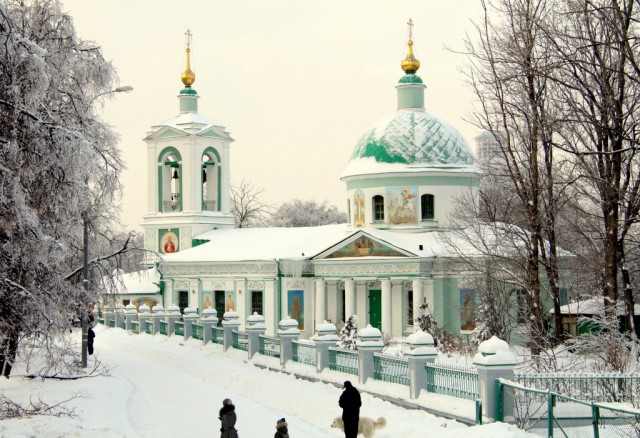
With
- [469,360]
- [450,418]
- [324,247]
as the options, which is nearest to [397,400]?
[450,418]

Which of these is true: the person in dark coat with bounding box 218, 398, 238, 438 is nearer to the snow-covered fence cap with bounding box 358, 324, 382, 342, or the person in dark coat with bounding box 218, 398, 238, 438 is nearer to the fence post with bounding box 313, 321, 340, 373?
the snow-covered fence cap with bounding box 358, 324, 382, 342

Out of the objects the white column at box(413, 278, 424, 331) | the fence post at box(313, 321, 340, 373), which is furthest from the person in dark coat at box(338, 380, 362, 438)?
the white column at box(413, 278, 424, 331)

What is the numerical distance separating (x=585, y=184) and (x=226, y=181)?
91.0 ft

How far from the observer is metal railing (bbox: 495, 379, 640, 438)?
13.0 metres

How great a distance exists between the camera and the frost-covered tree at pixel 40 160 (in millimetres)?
14109

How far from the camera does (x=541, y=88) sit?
23.2 metres

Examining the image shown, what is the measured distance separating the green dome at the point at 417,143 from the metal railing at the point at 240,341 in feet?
Answer: 50.0

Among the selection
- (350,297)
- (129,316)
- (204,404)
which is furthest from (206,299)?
(204,404)

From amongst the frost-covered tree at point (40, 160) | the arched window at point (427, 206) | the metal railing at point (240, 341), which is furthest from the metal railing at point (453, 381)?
the arched window at point (427, 206)

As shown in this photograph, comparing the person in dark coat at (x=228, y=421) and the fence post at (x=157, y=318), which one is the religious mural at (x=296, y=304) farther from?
the person in dark coat at (x=228, y=421)

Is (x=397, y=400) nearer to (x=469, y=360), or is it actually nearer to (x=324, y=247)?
(x=469, y=360)

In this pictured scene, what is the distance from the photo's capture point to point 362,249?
4131 cm

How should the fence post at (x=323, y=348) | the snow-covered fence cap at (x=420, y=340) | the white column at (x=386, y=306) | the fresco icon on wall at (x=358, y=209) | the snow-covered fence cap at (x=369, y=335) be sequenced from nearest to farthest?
1. the snow-covered fence cap at (x=420, y=340)
2. the snow-covered fence cap at (x=369, y=335)
3. the fence post at (x=323, y=348)
4. the white column at (x=386, y=306)
5. the fresco icon on wall at (x=358, y=209)

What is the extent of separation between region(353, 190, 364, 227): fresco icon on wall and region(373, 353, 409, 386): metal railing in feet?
74.0
